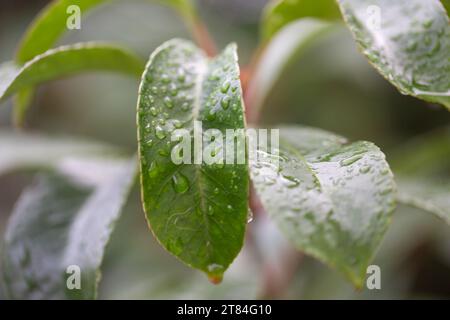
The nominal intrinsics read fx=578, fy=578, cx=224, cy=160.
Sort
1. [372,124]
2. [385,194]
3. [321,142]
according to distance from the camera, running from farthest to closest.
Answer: [372,124], [321,142], [385,194]

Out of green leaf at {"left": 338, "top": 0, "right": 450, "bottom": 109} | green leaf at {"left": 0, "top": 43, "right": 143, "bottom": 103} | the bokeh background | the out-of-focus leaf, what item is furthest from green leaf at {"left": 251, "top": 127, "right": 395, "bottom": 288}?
the bokeh background

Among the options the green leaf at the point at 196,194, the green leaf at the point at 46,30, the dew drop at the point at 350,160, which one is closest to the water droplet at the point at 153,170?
the green leaf at the point at 196,194

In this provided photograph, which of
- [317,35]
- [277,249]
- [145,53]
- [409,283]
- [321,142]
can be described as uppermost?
[145,53]

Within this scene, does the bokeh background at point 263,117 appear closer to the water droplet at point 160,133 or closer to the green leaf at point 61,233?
the green leaf at point 61,233

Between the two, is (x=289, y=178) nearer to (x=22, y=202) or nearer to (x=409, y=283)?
(x=22, y=202)

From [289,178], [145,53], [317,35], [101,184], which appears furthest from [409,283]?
[145,53]

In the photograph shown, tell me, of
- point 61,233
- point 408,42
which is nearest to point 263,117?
point 61,233

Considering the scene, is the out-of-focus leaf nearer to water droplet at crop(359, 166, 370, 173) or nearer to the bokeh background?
water droplet at crop(359, 166, 370, 173)

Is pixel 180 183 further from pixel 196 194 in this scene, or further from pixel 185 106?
pixel 185 106
